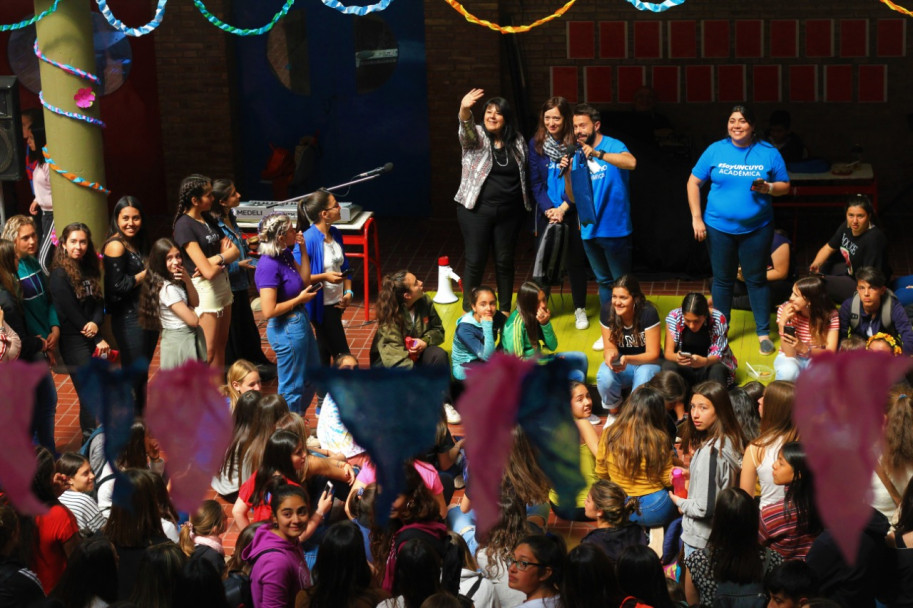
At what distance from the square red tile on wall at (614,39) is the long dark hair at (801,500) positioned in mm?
8481

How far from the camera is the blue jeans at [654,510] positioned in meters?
6.66

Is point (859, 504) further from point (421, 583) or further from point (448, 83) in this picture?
point (448, 83)

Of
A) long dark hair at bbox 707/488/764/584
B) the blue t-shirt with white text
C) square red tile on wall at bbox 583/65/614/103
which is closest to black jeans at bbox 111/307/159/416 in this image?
the blue t-shirt with white text

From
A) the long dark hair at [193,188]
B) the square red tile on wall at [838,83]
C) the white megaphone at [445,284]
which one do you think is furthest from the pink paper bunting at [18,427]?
the square red tile on wall at [838,83]

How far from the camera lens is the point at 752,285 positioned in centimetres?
905

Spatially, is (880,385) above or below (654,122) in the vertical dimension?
above

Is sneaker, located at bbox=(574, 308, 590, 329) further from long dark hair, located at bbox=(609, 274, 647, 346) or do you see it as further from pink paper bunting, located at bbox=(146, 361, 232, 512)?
pink paper bunting, located at bbox=(146, 361, 232, 512)

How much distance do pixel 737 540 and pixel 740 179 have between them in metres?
3.74

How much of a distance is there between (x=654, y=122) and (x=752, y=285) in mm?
4774

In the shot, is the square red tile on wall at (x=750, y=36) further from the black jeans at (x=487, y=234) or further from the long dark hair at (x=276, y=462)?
the long dark hair at (x=276, y=462)

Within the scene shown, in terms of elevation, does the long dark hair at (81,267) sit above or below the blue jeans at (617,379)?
above

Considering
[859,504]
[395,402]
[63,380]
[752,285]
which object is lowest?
[63,380]

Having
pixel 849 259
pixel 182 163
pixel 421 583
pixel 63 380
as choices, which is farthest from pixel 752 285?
pixel 182 163

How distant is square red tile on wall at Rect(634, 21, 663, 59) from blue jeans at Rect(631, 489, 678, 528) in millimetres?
8060
